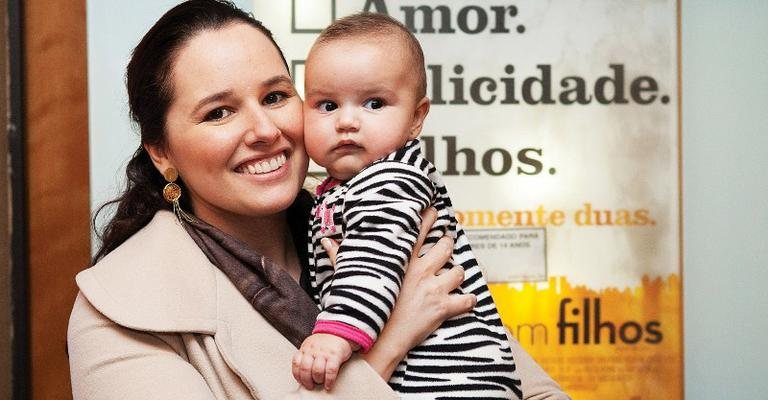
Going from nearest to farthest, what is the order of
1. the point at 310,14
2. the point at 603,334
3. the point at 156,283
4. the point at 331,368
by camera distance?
the point at 331,368, the point at 156,283, the point at 310,14, the point at 603,334

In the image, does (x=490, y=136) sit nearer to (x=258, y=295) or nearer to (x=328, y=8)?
(x=328, y=8)

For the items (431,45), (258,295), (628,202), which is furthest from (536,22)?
(258,295)

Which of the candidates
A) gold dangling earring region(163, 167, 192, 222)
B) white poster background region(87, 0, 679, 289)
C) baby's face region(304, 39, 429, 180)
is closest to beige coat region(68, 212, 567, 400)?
gold dangling earring region(163, 167, 192, 222)

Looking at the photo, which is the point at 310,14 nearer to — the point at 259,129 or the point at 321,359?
the point at 259,129

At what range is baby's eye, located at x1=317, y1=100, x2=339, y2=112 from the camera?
4.15 feet

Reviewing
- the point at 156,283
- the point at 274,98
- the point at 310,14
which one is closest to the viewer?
the point at 156,283

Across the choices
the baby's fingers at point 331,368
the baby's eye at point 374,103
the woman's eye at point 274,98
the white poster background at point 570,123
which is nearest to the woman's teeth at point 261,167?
the woman's eye at point 274,98

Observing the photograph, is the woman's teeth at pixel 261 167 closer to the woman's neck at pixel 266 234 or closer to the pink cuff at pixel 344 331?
the woman's neck at pixel 266 234

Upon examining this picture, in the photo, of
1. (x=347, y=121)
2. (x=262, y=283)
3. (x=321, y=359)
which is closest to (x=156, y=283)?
(x=262, y=283)

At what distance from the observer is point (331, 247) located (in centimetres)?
119

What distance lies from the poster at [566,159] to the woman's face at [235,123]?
1.04 metres

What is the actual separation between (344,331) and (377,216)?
0.19m

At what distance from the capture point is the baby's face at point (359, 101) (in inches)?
47.5

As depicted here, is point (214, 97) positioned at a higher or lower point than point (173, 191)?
higher
